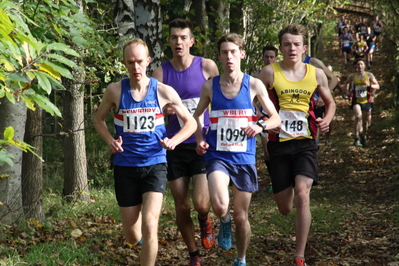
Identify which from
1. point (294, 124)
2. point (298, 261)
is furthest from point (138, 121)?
point (298, 261)

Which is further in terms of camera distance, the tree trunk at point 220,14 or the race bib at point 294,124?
the tree trunk at point 220,14

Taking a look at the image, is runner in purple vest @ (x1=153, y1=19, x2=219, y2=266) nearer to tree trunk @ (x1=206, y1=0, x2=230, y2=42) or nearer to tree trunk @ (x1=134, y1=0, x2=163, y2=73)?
tree trunk @ (x1=134, y1=0, x2=163, y2=73)

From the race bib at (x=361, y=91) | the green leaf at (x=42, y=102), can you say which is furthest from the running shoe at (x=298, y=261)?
the race bib at (x=361, y=91)

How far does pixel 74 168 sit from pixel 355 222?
413 centimetres

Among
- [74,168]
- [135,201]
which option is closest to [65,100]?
[74,168]

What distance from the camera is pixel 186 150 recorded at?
6023mm

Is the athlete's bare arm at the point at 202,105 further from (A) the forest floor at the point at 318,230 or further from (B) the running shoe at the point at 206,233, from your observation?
(A) the forest floor at the point at 318,230

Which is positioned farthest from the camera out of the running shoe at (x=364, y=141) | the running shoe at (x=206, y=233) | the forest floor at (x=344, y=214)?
the running shoe at (x=364, y=141)

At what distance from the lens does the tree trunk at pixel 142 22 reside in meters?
8.22

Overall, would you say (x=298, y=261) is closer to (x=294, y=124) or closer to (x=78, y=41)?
(x=294, y=124)

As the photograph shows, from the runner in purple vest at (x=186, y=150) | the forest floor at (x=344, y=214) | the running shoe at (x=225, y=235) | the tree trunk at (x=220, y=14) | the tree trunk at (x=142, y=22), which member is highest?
the tree trunk at (x=220, y=14)

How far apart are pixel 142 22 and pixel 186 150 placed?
10.1 feet

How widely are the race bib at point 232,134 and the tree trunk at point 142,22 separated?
2.98 m

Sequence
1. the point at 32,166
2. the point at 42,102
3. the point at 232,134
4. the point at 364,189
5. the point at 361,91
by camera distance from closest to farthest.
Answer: the point at 42,102 → the point at 232,134 → the point at 32,166 → the point at 364,189 → the point at 361,91
